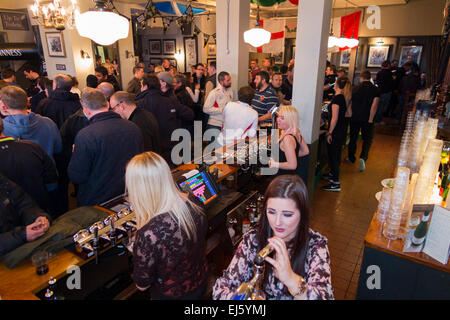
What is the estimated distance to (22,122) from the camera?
9.30 ft

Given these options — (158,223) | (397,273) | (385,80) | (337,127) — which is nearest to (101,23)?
(158,223)

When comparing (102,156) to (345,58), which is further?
(345,58)

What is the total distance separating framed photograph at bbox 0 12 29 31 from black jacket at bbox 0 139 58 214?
29.3 ft

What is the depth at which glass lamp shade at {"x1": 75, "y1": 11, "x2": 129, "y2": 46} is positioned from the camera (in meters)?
2.53

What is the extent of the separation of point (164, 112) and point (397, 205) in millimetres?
2888

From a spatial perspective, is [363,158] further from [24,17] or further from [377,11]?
[24,17]

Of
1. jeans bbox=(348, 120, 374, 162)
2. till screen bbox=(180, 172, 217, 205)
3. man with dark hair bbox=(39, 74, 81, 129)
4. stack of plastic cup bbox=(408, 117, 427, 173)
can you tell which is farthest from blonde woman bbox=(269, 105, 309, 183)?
jeans bbox=(348, 120, 374, 162)

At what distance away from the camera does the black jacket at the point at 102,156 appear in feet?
8.08

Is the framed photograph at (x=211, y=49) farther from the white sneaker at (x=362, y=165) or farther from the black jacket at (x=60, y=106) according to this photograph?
the black jacket at (x=60, y=106)

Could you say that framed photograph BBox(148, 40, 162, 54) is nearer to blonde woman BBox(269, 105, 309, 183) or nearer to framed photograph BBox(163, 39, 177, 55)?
framed photograph BBox(163, 39, 177, 55)

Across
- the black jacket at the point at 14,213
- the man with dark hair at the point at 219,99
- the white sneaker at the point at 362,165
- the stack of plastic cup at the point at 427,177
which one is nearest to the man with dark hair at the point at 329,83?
the white sneaker at the point at 362,165

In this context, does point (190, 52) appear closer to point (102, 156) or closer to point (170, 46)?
point (170, 46)

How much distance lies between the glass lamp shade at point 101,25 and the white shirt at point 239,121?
1.70 meters

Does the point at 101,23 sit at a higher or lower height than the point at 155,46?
lower
